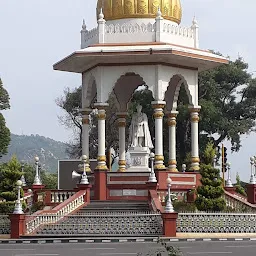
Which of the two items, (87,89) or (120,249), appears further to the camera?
(87,89)

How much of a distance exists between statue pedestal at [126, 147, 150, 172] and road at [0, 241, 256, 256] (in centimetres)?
910

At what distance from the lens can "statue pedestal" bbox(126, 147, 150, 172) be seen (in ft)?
107

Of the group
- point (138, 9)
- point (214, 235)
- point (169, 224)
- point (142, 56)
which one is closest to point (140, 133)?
point (142, 56)

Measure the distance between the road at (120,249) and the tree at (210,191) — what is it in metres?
3.57

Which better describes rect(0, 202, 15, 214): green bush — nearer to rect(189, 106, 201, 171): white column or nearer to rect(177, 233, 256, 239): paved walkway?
rect(177, 233, 256, 239): paved walkway

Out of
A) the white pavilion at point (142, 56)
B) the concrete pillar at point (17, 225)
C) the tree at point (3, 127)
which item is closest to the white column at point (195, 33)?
the white pavilion at point (142, 56)

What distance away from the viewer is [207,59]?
3228cm

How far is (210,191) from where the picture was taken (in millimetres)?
27469

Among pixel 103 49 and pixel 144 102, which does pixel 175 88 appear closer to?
pixel 103 49

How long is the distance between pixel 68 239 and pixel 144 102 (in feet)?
87.7

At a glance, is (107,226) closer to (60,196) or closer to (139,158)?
(60,196)

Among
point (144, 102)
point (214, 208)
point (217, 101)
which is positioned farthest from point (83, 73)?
point (217, 101)

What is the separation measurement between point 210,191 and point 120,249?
7.18 m

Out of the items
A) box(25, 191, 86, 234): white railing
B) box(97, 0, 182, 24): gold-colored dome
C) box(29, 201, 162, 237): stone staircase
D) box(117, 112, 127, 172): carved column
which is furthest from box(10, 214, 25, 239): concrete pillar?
box(97, 0, 182, 24): gold-colored dome
